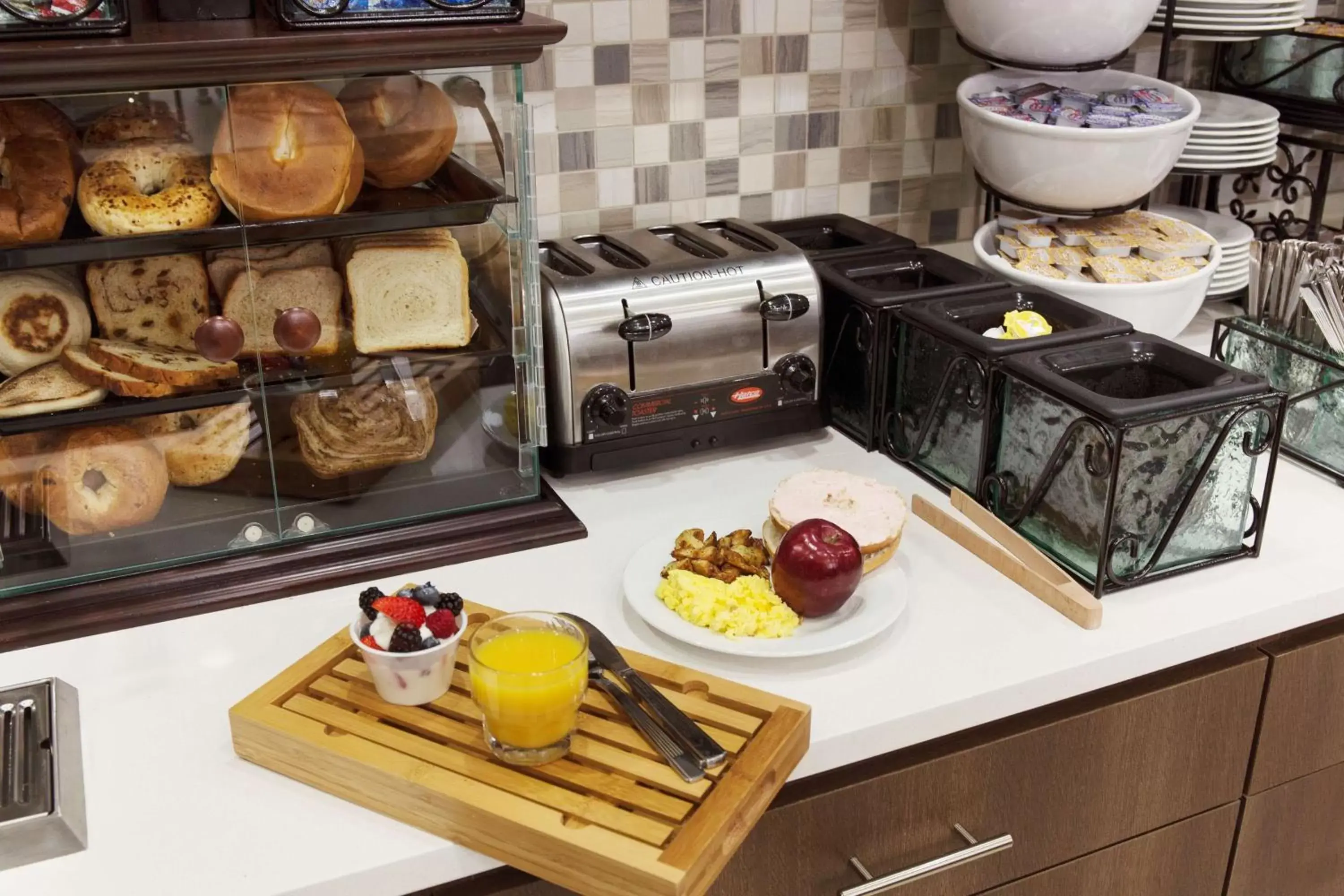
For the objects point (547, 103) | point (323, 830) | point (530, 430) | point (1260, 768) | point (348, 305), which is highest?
point (547, 103)

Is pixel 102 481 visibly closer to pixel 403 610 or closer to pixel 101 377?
pixel 101 377

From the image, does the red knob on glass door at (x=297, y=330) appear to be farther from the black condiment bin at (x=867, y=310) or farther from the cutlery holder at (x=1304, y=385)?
the cutlery holder at (x=1304, y=385)

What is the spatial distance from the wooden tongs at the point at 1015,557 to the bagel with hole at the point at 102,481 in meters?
0.78

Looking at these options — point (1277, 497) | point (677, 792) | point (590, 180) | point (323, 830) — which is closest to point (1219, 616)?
point (1277, 497)

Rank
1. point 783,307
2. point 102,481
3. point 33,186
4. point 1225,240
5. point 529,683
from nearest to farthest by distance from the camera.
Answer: point 529,683 < point 33,186 < point 102,481 < point 783,307 < point 1225,240

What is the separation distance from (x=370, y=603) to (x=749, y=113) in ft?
3.14

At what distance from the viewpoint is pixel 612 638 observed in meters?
1.18

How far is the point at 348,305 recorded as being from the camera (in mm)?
1240

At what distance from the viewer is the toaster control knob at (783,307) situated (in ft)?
4.74

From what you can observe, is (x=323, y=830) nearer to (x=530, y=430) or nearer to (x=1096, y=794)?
(x=530, y=430)

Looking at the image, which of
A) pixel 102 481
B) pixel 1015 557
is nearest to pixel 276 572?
pixel 102 481

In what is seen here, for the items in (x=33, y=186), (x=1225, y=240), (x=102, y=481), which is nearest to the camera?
(x=33, y=186)

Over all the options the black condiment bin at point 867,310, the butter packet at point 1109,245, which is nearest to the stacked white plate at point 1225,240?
the butter packet at point 1109,245

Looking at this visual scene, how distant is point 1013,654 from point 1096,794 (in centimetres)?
20
